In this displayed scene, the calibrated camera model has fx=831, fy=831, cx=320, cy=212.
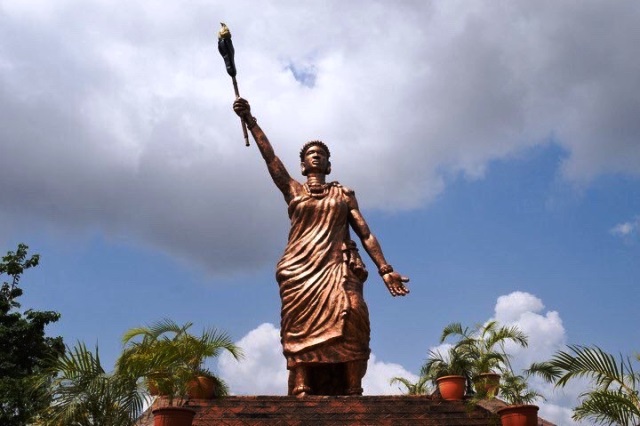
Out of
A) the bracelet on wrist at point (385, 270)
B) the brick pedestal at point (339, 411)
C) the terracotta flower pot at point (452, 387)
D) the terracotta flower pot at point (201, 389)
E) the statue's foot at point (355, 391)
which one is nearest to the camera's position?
the brick pedestal at point (339, 411)

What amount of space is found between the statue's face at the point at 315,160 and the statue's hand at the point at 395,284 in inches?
85.5

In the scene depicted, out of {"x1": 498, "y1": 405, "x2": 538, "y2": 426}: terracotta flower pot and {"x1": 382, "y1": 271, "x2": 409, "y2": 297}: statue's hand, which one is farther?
{"x1": 382, "y1": 271, "x2": 409, "y2": 297}: statue's hand

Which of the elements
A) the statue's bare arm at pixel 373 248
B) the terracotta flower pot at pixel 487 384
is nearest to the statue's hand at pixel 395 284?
the statue's bare arm at pixel 373 248

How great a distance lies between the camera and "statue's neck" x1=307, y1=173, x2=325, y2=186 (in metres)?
13.5

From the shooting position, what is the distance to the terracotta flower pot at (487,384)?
33.3 feet

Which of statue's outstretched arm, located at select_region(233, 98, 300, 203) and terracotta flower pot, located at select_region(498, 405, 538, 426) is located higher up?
statue's outstretched arm, located at select_region(233, 98, 300, 203)

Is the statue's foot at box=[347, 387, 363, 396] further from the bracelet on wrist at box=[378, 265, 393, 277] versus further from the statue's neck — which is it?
the statue's neck

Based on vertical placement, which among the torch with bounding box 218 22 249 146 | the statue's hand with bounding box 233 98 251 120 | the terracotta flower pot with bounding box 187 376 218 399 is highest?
the torch with bounding box 218 22 249 146

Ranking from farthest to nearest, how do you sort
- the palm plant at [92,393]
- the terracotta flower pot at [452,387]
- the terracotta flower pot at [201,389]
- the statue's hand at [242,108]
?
the statue's hand at [242,108]
the terracotta flower pot at [452,387]
the terracotta flower pot at [201,389]
the palm plant at [92,393]

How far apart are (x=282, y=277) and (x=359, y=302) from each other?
1.28 meters

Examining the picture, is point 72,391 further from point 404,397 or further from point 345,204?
point 345,204

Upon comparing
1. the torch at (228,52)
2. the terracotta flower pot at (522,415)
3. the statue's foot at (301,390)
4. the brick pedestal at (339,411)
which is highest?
the torch at (228,52)

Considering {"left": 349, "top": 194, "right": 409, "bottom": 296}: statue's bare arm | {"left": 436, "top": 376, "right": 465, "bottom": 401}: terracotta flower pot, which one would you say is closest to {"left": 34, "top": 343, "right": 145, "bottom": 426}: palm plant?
{"left": 436, "top": 376, "right": 465, "bottom": 401}: terracotta flower pot

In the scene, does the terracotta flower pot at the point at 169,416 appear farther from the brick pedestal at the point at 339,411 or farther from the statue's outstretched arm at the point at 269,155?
the statue's outstretched arm at the point at 269,155
